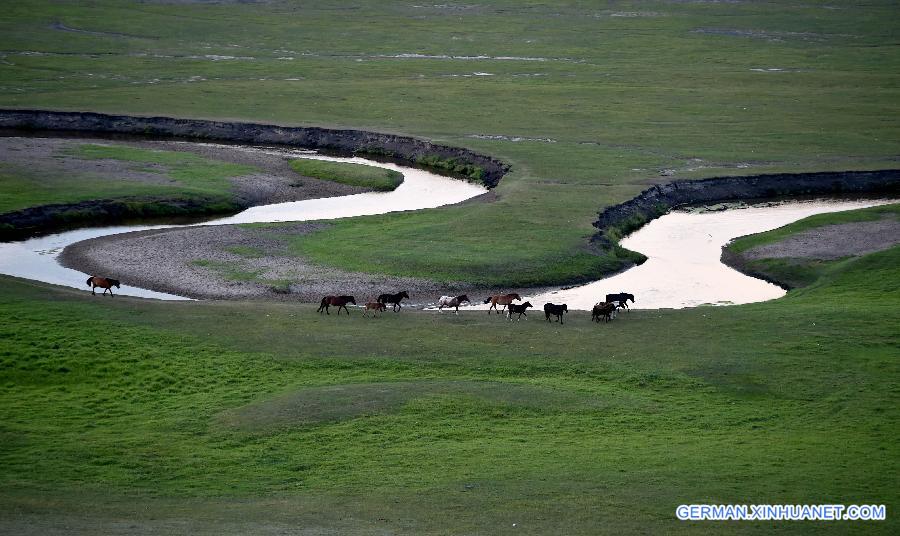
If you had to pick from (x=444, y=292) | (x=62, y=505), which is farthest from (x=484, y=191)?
(x=62, y=505)

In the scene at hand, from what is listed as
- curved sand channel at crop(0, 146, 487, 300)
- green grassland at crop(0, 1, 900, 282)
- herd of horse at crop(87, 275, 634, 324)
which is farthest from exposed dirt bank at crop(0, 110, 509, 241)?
herd of horse at crop(87, 275, 634, 324)

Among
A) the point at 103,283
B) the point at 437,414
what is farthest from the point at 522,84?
the point at 437,414

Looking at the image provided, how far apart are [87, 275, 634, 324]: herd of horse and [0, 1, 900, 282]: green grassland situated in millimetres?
5573

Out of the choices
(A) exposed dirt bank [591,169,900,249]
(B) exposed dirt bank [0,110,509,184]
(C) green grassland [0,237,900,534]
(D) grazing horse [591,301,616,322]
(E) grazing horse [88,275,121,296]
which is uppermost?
(B) exposed dirt bank [0,110,509,184]

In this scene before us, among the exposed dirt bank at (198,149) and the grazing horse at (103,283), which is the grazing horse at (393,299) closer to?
the grazing horse at (103,283)

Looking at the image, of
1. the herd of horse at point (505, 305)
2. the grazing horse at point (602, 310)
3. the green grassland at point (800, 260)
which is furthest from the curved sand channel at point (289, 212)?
the green grassland at point (800, 260)

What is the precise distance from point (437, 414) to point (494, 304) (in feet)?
34.0

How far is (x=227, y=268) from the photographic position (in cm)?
4488

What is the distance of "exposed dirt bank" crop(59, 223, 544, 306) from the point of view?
4206cm

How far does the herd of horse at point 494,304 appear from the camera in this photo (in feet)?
118

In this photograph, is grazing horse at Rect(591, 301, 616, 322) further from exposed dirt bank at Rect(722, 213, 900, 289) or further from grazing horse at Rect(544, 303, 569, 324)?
exposed dirt bank at Rect(722, 213, 900, 289)

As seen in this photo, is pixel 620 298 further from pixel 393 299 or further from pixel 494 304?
pixel 393 299

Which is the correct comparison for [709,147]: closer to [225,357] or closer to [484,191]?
[484,191]

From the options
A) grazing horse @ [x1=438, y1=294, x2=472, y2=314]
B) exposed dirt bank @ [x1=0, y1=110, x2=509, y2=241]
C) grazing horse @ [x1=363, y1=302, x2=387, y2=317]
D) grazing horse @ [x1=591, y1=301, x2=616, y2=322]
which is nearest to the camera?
grazing horse @ [x1=591, y1=301, x2=616, y2=322]
